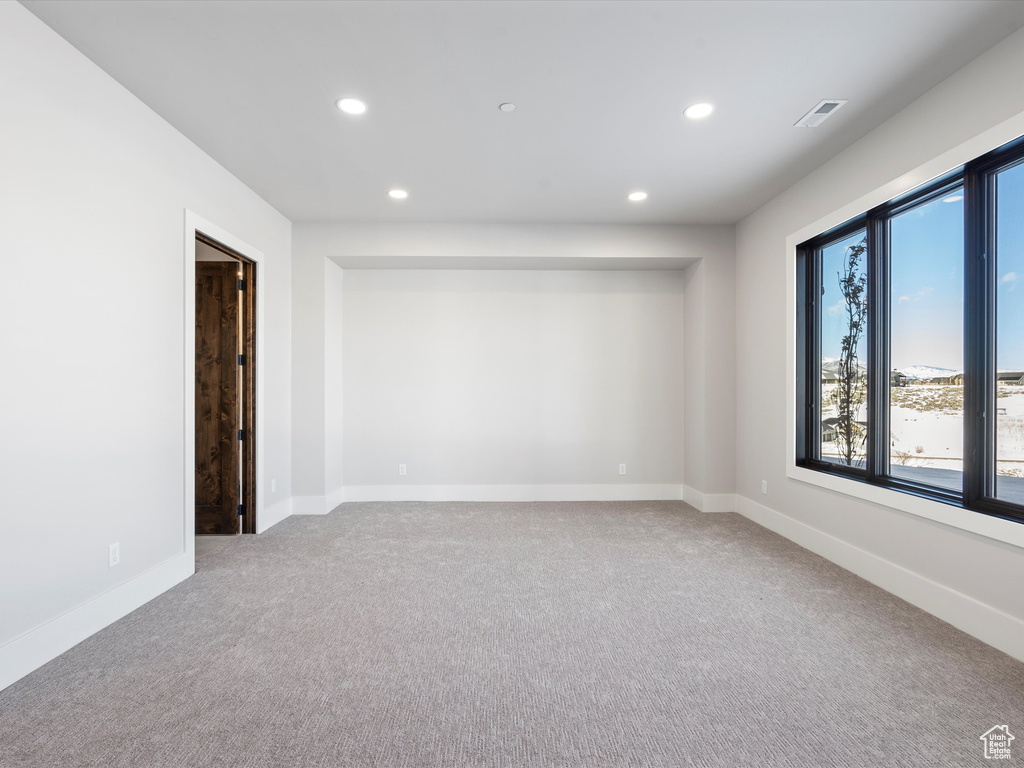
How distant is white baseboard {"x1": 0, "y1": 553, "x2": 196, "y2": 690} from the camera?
6.83 ft

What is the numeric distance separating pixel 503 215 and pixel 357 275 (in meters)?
1.80

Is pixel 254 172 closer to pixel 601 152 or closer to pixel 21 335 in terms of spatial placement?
pixel 21 335

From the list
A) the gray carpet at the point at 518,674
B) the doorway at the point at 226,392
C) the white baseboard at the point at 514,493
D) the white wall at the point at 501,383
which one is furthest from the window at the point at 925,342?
the doorway at the point at 226,392

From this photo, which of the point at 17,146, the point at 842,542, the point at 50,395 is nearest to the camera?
the point at 17,146

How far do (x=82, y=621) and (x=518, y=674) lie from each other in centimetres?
212

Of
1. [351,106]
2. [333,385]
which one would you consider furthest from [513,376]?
[351,106]

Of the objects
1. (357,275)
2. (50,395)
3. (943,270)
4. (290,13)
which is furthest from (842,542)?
(357,275)

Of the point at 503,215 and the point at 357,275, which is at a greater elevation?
the point at 503,215

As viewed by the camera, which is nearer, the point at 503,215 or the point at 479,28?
the point at 479,28

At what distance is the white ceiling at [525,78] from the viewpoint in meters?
2.20

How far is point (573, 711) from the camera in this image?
1.88 m

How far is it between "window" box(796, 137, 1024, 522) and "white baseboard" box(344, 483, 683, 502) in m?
1.81

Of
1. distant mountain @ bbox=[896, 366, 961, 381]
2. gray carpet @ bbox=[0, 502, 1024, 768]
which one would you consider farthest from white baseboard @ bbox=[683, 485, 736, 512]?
distant mountain @ bbox=[896, 366, 961, 381]

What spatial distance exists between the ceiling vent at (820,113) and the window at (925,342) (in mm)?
677
